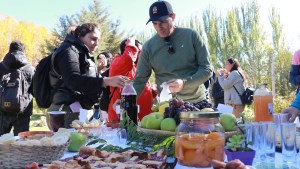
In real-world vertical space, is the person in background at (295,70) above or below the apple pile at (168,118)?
above

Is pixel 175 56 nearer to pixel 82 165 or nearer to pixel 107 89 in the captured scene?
pixel 107 89

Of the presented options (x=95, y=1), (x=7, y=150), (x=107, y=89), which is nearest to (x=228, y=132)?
(x=7, y=150)

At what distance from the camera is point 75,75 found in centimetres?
237

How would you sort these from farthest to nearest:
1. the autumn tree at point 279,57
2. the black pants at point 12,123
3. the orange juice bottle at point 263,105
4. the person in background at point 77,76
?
the autumn tree at point 279,57
the black pants at point 12,123
the person in background at point 77,76
the orange juice bottle at point 263,105

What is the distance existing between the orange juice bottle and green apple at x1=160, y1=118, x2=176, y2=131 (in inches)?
17.7

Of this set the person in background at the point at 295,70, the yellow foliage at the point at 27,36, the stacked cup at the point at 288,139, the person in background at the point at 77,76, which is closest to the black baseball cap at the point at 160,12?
the person in background at the point at 77,76

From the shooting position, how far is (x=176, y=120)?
1.49 meters

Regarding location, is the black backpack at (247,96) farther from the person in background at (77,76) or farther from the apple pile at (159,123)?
the apple pile at (159,123)

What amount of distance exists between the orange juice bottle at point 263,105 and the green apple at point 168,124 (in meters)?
0.45

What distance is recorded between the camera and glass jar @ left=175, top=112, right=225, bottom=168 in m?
1.12

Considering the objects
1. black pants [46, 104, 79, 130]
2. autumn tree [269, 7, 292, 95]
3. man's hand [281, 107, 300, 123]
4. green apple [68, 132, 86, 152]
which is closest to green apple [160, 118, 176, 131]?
green apple [68, 132, 86, 152]

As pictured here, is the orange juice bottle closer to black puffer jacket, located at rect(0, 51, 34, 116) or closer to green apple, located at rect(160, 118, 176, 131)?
green apple, located at rect(160, 118, 176, 131)

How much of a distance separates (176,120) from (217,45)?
18559 millimetres

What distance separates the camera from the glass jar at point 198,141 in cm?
112
